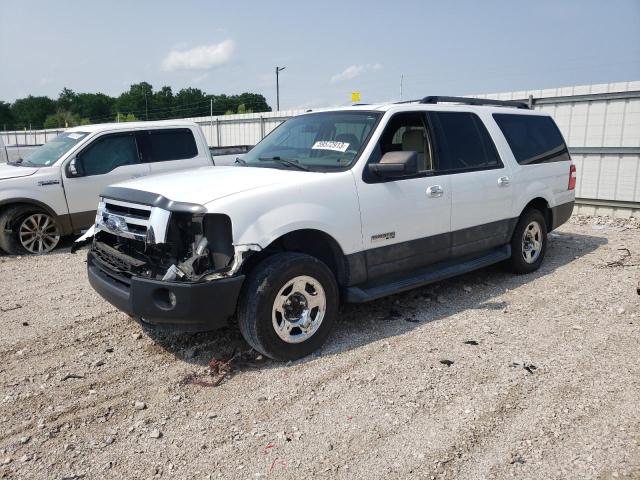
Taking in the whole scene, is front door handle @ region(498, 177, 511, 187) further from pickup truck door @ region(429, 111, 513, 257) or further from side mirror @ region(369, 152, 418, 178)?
side mirror @ region(369, 152, 418, 178)

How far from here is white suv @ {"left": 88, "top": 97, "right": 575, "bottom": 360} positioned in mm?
3586

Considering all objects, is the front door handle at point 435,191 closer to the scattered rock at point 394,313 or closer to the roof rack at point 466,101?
the roof rack at point 466,101

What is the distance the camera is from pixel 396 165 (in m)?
4.20

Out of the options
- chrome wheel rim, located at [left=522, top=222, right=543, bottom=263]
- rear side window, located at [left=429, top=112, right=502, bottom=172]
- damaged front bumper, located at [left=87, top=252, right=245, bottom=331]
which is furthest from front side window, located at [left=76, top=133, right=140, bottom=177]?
chrome wheel rim, located at [left=522, top=222, right=543, bottom=263]

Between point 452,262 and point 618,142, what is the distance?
633 cm

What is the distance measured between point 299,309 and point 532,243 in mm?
3604

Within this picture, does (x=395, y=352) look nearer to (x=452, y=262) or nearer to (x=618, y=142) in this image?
(x=452, y=262)

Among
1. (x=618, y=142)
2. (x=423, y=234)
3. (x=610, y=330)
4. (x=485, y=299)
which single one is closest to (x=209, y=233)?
(x=423, y=234)

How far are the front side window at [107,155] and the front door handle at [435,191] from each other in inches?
203

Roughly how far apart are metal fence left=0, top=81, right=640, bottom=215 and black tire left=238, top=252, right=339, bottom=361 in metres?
6.41

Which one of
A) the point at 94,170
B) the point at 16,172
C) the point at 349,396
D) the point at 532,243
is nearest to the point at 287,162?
the point at 349,396

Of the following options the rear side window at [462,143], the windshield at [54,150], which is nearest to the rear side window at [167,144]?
the windshield at [54,150]

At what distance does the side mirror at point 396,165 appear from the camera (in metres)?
4.21

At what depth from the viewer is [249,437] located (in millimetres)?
3031
